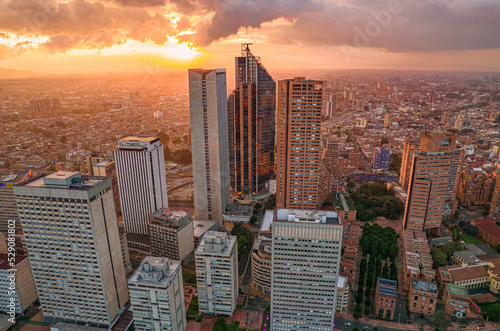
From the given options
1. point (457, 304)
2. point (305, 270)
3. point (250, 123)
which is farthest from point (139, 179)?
point (457, 304)

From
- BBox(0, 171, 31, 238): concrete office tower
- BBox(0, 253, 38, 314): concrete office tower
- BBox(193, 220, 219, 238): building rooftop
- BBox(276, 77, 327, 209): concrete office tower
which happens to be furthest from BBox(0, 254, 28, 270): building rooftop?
BBox(276, 77, 327, 209): concrete office tower

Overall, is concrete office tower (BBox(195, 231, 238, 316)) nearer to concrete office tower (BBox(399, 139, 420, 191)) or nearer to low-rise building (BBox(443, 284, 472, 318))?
low-rise building (BBox(443, 284, 472, 318))

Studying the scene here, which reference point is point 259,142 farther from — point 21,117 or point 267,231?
point 21,117

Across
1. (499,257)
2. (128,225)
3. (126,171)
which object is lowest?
(499,257)

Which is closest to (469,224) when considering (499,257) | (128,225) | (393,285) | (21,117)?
(499,257)

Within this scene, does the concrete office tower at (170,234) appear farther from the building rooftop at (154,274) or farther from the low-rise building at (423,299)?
the low-rise building at (423,299)

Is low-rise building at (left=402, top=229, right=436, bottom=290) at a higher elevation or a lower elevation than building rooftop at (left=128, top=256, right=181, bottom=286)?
lower

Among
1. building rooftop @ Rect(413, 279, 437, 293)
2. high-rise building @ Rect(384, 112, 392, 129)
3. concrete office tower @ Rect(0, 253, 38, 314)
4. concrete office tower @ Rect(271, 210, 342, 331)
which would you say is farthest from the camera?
high-rise building @ Rect(384, 112, 392, 129)
